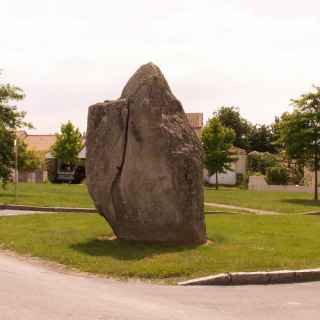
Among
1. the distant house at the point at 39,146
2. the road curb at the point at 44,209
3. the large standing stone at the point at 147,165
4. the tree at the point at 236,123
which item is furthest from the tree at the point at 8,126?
the tree at the point at 236,123

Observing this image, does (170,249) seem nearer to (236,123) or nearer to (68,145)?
(68,145)

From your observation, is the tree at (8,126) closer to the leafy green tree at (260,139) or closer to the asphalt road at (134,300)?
the asphalt road at (134,300)

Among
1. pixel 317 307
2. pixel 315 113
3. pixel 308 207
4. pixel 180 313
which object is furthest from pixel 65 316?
pixel 315 113

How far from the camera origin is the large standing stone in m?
12.4

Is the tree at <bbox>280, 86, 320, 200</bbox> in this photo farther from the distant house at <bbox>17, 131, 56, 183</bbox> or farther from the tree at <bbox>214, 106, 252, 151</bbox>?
the tree at <bbox>214, 106, 252, 151</bbox>

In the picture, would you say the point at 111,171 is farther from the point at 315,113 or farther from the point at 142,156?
the point at 315,113

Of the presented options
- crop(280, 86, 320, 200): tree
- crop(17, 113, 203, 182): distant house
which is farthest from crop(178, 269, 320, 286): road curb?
crop(17, 113, 203, 182): distant house

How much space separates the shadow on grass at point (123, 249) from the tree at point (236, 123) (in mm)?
69192

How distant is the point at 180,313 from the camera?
23.4 ft

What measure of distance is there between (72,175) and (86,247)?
4641 cm

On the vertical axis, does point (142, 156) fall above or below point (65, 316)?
above

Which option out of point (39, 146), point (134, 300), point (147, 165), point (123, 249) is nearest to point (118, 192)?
point (147, 165)

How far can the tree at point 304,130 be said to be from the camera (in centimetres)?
3247

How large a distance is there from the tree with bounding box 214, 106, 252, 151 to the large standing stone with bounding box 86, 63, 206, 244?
2707 inches
